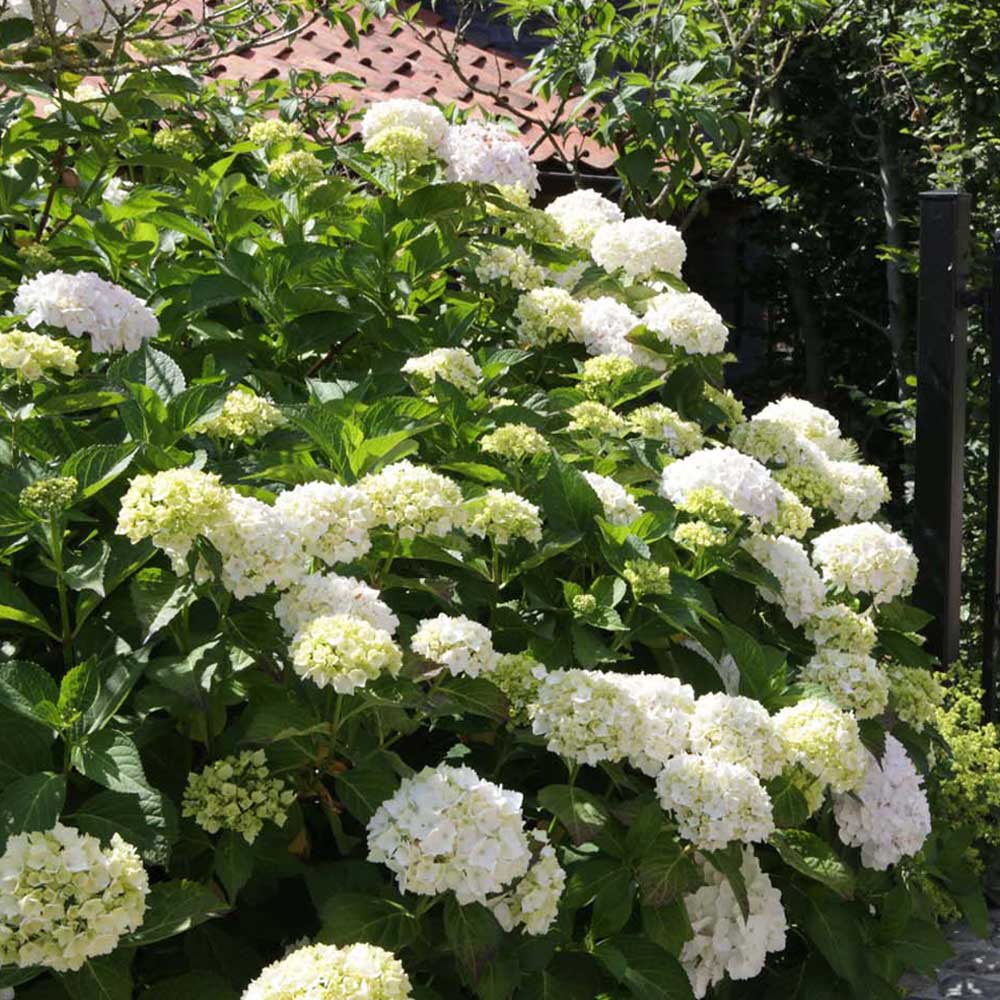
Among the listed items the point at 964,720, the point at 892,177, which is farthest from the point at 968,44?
the point at 964,720

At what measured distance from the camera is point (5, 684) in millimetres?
1654

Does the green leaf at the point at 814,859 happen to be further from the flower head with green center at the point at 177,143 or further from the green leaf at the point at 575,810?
the flower head with green center at the point at 177,143

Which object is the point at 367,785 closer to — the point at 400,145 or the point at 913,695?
the point at 913,695

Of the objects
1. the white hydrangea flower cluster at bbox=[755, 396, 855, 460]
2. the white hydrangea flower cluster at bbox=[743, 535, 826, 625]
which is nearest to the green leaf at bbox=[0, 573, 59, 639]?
the white hydrangea flower cluster at bbox=[743, 535, 826, 625]

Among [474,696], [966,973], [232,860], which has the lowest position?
[966,973]

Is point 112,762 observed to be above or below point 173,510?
below

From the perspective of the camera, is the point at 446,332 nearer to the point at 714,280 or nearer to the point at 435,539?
the point at 435,539

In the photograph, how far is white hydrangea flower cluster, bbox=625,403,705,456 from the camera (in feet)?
8.67

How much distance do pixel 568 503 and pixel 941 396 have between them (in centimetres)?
189

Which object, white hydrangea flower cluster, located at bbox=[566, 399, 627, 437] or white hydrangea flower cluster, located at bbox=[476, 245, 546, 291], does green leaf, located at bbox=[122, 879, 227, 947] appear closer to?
white hydrangea flower cluster, located at bbox=[566, 399, 627, 437]

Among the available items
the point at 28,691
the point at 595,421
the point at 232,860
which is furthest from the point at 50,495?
the point at 595,421

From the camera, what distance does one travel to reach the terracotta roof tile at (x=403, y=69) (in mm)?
6684

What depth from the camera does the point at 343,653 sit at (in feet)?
5.23

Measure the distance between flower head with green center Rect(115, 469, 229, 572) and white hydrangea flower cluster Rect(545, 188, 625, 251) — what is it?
1908mm
